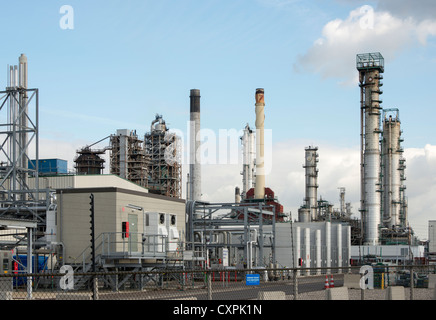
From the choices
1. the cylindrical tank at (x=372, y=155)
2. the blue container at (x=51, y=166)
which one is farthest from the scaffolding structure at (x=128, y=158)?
the cylindrical tank at (x=372, y=155)

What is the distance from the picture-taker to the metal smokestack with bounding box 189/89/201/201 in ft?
286

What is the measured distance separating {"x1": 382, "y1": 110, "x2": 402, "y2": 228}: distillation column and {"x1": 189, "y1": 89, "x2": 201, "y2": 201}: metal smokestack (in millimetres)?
31089

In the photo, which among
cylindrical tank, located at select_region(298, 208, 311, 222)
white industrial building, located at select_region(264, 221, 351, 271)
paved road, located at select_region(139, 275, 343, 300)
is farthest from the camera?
cylindrical tank, located at select_region(298, 208, 311, 222)

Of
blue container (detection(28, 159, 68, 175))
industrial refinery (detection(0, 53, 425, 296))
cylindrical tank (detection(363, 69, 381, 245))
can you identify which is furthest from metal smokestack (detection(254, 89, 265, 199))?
blue container (detection(28, 159, 68, 175))

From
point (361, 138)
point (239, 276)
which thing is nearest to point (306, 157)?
point (361, 138)

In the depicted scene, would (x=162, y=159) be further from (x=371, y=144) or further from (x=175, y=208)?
(x=175, y=208)

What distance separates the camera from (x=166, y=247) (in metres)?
37.7

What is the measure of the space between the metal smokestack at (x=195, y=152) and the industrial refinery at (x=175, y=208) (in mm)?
152

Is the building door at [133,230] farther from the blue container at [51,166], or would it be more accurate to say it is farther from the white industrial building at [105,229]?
the blue container at [51,166]

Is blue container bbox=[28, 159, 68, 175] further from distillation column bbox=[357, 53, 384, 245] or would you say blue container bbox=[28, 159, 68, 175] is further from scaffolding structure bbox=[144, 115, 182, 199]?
distillation column bbox=[357, 53, 384, 245]

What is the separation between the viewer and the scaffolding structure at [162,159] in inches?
3738

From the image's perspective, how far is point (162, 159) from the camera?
312 ft

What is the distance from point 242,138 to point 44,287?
233 feet
